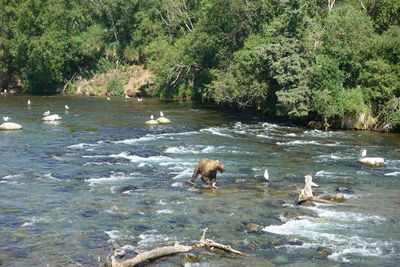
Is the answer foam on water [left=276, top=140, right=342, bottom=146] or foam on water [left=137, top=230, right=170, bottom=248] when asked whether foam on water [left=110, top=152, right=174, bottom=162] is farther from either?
Answer: foam on water [left=137, top=230, right=170, bottom=248]

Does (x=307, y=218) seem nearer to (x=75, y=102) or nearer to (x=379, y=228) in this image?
(x=379, y=228)

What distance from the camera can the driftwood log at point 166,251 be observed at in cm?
1568

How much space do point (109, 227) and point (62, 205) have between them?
3.71 m

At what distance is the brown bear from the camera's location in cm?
2541

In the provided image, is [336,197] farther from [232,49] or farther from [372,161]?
[232,49]

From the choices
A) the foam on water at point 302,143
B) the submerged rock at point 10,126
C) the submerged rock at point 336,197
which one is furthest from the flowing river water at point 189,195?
the submerged rock at point 10,126

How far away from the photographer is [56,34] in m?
79.0

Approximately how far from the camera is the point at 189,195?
80.0 feet

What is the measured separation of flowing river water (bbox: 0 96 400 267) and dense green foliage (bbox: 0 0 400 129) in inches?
152

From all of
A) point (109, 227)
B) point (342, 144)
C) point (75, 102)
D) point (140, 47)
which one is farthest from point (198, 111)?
point (109, 227)

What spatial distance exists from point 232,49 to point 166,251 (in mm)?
45569

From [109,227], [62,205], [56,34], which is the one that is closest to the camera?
[109,227]

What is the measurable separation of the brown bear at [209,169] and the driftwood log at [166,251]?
7659mm

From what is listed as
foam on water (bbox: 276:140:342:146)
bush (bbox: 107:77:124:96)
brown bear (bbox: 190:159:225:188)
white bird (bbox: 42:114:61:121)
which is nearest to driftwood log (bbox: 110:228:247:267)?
brown bear (bbox: 190:159:225:188)
